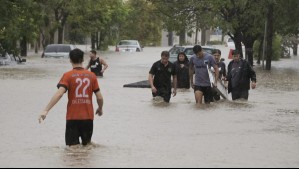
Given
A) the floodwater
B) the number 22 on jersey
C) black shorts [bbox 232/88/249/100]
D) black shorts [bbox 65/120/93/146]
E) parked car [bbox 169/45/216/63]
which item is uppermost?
the number 22 on jersey

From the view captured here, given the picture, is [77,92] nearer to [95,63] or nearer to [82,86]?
[82,86]

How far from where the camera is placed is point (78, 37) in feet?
320

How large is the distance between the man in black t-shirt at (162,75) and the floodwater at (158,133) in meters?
0.41

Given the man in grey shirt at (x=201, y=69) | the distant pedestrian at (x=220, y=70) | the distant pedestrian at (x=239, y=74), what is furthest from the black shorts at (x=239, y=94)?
the man in grey shirt at (x=201, y=69)

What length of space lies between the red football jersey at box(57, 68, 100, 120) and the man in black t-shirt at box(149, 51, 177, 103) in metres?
8.70

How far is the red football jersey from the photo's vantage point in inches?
472

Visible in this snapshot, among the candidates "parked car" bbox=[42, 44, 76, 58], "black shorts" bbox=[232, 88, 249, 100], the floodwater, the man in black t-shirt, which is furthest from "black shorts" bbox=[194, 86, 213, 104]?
"parked car" bbox=[42, 44, 76, 58]

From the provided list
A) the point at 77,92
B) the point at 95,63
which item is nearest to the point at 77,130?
the point at 77,92

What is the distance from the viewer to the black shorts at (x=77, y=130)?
39.8ft

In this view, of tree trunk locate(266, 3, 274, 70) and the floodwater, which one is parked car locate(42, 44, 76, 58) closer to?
tree trunk locate(266, 3, 274, 70)

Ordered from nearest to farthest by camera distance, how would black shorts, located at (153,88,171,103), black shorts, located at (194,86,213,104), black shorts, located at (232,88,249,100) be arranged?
black shorts, located at (194,86,213,104)
black shorts, located at (153,88,171,103)
black shorts, located at (232,88,249,100)

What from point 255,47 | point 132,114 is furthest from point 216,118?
point 255,47

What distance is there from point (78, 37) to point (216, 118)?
3142 inches

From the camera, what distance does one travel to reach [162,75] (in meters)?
21.1
